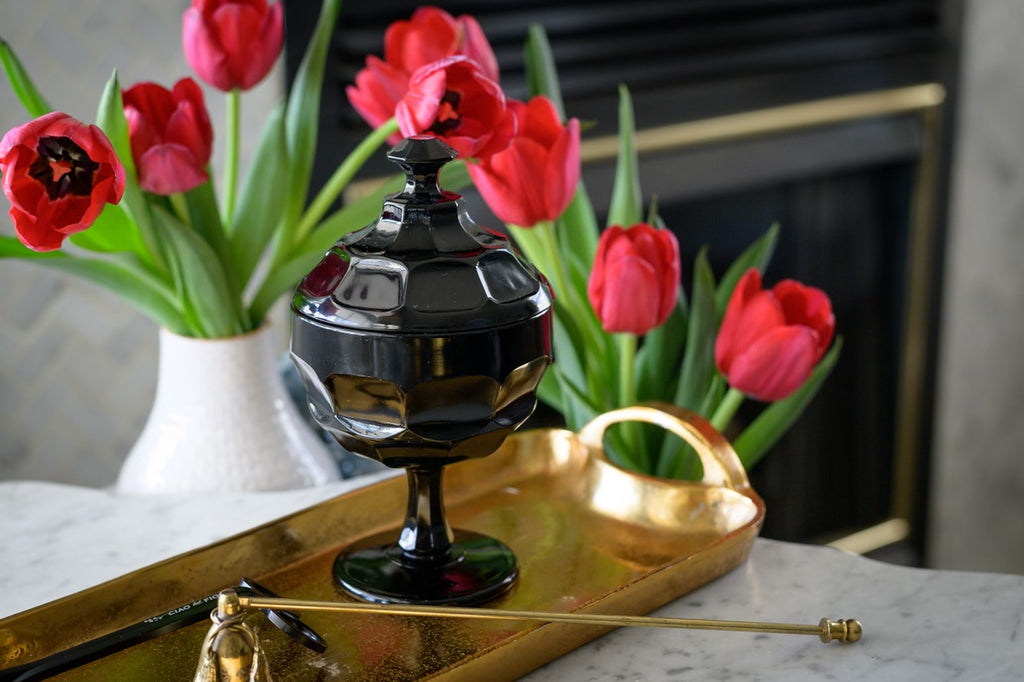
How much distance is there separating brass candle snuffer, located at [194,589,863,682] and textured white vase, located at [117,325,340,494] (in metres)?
0.22

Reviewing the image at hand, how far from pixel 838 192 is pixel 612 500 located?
3.71 feet

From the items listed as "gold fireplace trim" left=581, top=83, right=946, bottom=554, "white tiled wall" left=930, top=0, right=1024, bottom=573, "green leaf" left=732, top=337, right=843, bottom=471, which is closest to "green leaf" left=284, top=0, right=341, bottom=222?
"green leaf" left=732, top=337, right=843, bottom=471

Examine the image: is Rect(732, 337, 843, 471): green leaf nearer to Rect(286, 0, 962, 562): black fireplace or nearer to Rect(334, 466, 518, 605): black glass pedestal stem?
Rect(334, 466, 518, 605): black glass pedestal stem

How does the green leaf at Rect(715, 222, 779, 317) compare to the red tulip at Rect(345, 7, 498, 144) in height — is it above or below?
below

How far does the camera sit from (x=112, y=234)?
0.73 meters

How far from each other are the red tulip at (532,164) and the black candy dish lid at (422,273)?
0.11m

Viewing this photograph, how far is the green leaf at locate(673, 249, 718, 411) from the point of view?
79cm

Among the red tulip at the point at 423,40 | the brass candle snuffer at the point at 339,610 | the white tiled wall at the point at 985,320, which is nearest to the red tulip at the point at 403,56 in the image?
the red tulip at the point at 423,40

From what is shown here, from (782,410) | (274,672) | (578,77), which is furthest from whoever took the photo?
(578,77)

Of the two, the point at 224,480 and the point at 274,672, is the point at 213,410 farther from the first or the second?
the point at 274,672

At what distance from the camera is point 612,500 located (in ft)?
2.38

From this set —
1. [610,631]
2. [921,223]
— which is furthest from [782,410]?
[921,223]

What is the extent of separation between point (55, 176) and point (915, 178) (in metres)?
1.46

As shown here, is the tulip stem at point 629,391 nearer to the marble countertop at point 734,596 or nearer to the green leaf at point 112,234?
the marble countertop at point 734,596
